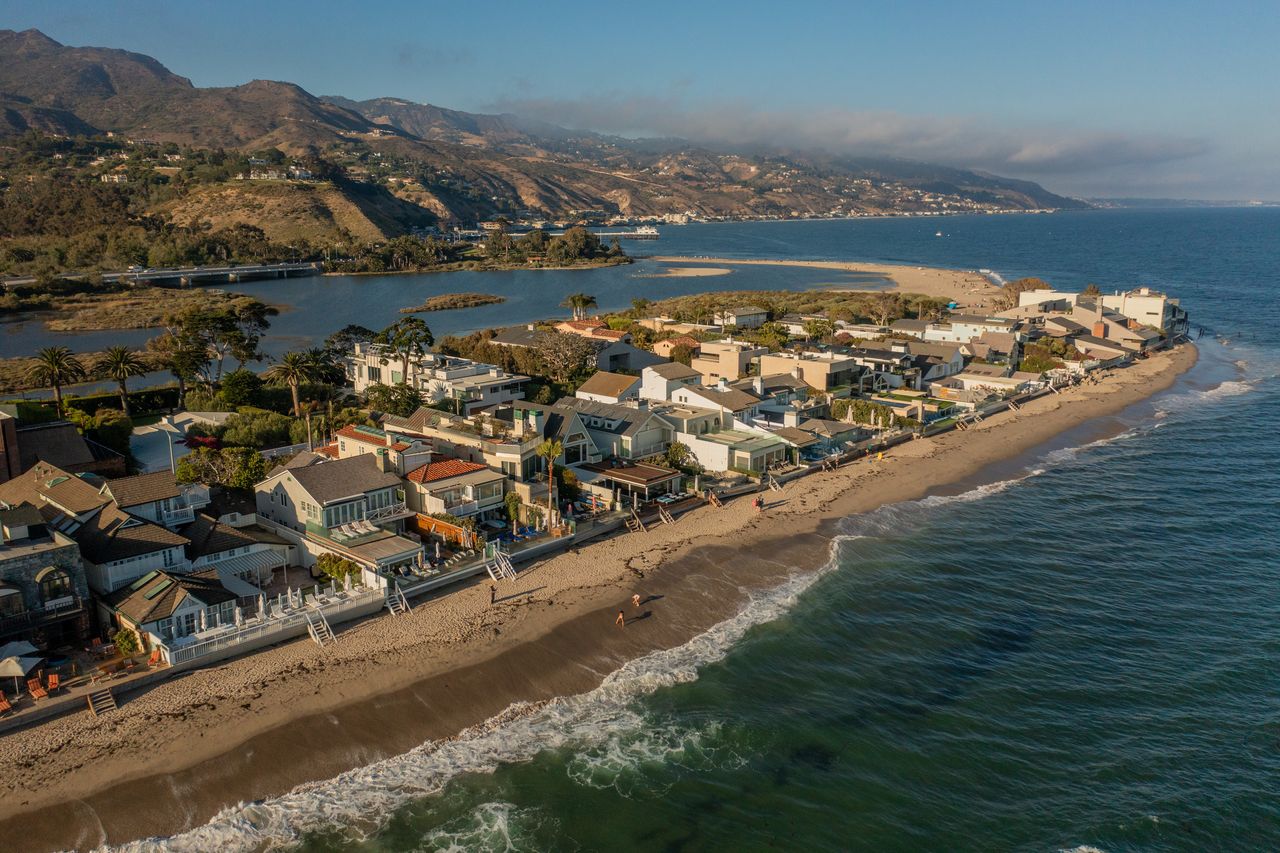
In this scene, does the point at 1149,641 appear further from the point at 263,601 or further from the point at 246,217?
the point at 246,217

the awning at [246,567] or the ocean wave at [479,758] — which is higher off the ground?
the awning at [246,567]

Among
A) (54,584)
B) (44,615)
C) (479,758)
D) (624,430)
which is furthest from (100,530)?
(624,430)

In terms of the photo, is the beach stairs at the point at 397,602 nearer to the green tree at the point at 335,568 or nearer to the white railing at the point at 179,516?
the green tree at the point at 335,568

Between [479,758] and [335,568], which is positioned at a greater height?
[335,568]

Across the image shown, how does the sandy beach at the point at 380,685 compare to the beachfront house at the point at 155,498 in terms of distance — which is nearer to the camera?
the sandy beach at the point at 380,685

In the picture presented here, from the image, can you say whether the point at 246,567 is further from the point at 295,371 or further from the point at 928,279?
the point at 928,279

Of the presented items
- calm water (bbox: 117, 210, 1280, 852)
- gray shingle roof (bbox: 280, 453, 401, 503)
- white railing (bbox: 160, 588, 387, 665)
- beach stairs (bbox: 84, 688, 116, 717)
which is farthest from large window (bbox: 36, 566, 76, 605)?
calm water (bbox: 117, 210, 1280, 852)

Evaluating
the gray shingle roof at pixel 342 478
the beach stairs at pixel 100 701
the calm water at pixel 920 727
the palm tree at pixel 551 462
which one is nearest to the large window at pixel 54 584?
the beach stairs at pixel 100 701
